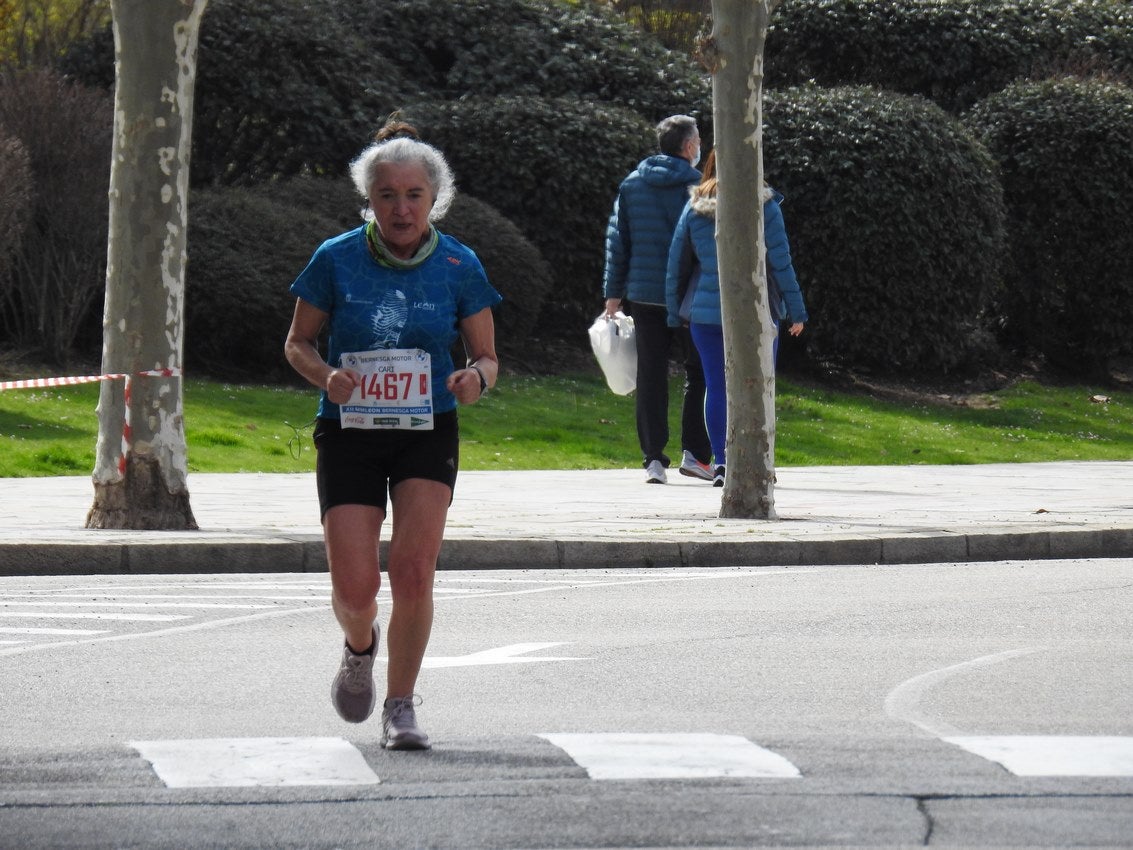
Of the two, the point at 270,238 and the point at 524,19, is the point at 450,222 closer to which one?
the point at 270,238

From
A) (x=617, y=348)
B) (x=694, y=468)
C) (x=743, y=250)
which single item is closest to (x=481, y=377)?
(x=743, y=250)

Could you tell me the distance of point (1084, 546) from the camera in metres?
11.4

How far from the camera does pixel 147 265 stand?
11281 mm

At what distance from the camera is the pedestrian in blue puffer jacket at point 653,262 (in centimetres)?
1489

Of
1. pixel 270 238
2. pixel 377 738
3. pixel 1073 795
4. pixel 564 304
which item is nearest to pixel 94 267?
pixel 270 238

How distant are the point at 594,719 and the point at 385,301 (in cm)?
143

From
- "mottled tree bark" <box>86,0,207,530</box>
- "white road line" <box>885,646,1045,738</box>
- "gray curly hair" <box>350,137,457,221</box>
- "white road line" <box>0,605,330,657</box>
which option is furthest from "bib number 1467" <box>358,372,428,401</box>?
"mottled tree bark" <box>86,0,207,530</box>

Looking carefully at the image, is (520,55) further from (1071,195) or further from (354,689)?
(354,689)

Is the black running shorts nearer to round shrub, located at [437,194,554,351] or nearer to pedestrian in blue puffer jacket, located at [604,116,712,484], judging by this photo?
pedestrian in blue puffer jacket, located at [604,116,712,484]

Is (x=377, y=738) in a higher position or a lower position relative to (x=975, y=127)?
lower

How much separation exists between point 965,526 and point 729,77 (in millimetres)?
2896

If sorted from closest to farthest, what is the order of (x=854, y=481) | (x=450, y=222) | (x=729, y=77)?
(x=729, y=77)
(x=854, y=481)
(x=450, y=222)

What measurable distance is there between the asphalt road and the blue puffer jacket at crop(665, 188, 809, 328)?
4.20 meters

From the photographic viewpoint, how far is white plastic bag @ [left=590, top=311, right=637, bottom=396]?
49.2 ft
